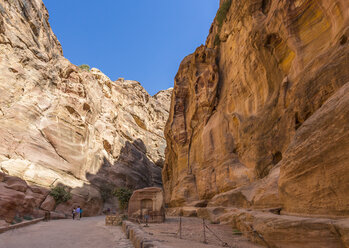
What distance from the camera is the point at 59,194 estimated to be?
83.7ft

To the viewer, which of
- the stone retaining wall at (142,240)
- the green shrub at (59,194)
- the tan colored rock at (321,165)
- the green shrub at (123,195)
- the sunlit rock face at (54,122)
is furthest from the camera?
the green shrub at (123,195)

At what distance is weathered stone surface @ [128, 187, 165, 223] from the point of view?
1588cm

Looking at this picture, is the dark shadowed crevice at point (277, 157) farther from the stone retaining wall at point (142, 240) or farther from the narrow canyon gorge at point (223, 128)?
the stone retaining wall at point (142, 240)

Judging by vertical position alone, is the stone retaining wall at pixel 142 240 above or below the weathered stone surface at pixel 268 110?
below

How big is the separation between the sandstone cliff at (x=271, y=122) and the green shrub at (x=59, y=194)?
13335 mm

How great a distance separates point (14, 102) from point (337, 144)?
34.3 metres

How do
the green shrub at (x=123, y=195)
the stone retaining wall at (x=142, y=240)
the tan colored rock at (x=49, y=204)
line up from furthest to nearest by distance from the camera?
the green shrub at (x=123, y=195), the tan colored rock at (x=49, y=204), the stone retaining wall at (x=142, y=240)

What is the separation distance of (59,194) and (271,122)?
24.5m

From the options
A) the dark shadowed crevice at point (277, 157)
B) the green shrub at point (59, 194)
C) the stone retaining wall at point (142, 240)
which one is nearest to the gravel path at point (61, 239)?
the stone retaining wall at point (142, 240)

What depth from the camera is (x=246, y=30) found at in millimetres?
18938

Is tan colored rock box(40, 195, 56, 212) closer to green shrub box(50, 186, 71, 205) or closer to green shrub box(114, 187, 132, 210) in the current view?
green shrub box(50, 186, 71, 205)

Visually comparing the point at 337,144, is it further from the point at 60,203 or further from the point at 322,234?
the point at 60,203

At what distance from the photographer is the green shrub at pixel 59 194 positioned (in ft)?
82.7

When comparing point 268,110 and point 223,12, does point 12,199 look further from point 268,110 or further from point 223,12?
point 223,12
